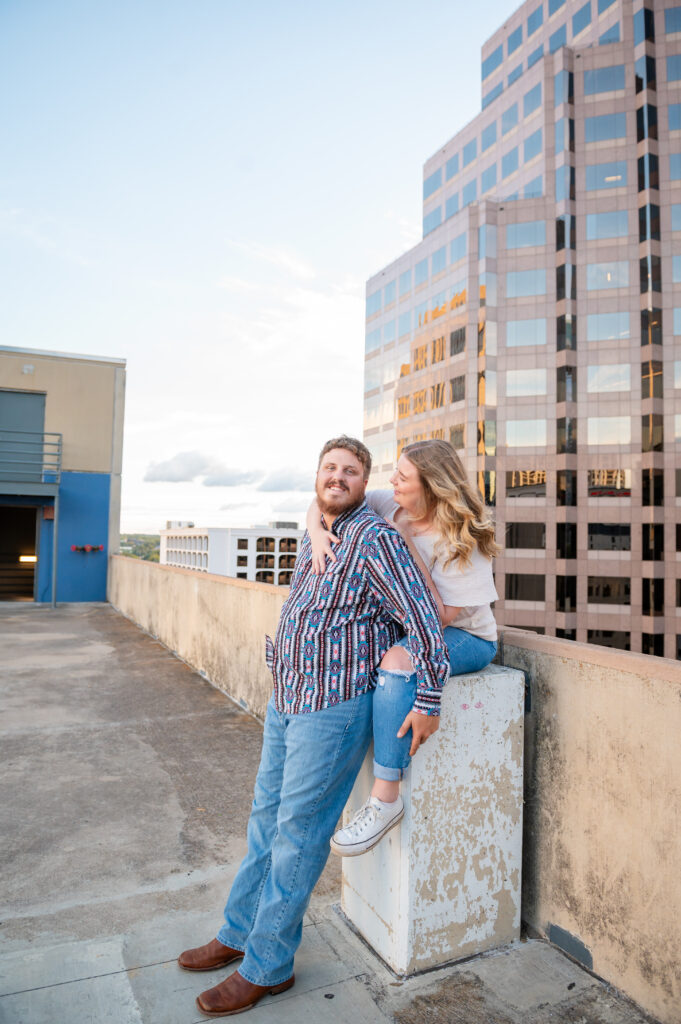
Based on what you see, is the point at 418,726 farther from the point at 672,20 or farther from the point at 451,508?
the point at 672,20

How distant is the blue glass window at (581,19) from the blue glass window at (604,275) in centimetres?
1933

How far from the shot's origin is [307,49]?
53.4 feet

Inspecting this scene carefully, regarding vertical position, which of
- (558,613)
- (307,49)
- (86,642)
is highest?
(307,49)

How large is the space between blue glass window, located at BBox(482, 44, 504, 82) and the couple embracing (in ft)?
222

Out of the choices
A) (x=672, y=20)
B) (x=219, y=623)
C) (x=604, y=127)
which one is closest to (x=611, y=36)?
(x=672, y=20)

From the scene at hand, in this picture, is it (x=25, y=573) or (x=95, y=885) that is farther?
(x=25, y=573)

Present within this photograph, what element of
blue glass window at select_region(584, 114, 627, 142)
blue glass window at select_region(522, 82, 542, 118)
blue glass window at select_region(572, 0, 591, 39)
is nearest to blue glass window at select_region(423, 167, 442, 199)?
blue glass window at select_region(522, 82, 542, 118)

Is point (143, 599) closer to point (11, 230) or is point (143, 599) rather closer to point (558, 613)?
point (11, 230)

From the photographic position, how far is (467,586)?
6.83ft

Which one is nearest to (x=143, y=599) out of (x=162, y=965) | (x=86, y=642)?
(x=86, y=642)

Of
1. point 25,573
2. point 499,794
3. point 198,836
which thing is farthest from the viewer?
point 25,573

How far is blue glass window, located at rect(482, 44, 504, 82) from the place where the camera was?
54906 millimetres

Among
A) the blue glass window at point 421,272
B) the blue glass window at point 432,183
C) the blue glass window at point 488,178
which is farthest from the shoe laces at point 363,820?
the blue glass window at point 432,183

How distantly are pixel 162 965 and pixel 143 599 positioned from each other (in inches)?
346
